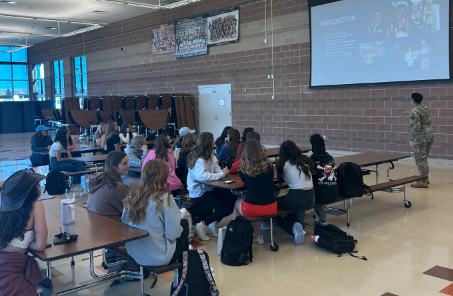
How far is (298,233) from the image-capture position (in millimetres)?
4168

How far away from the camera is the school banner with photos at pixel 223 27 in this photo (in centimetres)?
1251

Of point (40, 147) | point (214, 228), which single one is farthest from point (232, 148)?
point (40, 147)

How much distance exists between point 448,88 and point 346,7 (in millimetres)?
2978

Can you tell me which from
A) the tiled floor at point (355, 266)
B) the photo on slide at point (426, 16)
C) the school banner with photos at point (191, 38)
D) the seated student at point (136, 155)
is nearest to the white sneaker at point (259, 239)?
the tiled floor at point (355, 266)

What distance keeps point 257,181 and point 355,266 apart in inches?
43.4

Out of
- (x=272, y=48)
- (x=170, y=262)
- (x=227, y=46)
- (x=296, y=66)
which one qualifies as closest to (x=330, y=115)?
(x=296, y=66)

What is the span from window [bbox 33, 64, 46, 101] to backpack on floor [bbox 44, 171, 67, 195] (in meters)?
18.9

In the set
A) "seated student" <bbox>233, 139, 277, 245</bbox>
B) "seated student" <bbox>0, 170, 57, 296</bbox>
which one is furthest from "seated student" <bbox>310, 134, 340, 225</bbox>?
"seated student" <bbox>0, 170, 57, 296</bbox>

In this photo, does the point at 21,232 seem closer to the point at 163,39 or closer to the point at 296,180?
the point at 296,180

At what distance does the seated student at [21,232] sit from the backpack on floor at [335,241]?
98.8 inches

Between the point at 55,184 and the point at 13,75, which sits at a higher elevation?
the point at 13,75

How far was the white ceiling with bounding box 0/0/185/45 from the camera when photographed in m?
14.0

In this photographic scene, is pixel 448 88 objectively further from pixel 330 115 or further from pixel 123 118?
pixel 123 118

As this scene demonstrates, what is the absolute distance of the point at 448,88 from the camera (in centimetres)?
852
